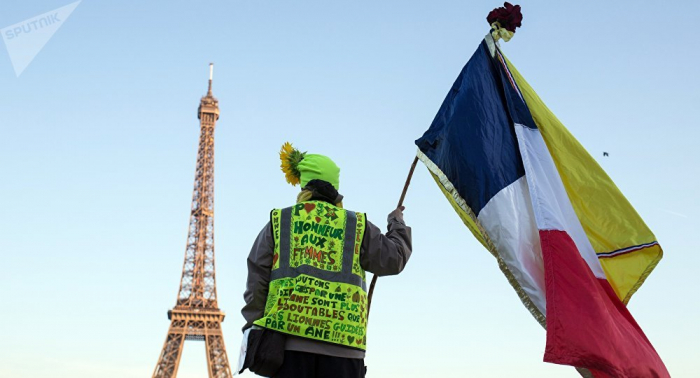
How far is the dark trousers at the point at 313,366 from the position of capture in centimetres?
343

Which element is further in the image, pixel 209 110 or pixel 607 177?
pixel 209 110

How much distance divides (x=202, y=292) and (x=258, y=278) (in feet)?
149

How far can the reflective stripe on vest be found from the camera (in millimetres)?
3463

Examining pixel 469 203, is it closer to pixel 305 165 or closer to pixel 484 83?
pixel 484 83

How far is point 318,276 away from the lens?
352 centimetres

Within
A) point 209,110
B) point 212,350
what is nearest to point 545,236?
point 212,350

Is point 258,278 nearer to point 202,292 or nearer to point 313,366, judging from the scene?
point 313,366

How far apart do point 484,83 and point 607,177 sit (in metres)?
0.93

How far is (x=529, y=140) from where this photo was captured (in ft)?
15.6

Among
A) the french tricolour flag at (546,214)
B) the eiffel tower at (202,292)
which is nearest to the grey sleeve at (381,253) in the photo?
the french tricolour flag at (546,214)

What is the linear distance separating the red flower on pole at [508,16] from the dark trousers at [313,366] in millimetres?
2507

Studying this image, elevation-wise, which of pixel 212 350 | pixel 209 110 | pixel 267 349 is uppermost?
pixel 209 110

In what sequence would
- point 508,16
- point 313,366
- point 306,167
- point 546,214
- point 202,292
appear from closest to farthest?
point 313,366
point 306,167
point 546,214
point 508,16
point 202,292

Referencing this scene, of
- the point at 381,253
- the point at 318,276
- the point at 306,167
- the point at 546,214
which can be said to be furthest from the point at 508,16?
the point at 318,276
